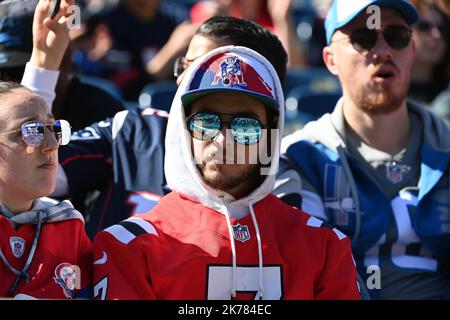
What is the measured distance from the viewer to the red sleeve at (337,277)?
2684 millimetres

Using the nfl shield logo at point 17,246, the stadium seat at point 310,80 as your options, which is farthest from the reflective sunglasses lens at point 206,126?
the stadium seat at point 310,80

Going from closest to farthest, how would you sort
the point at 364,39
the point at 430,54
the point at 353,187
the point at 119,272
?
1. the point at 119,272
2. the point at 353,187
3. the point at 364,39
4. the point at 430,54

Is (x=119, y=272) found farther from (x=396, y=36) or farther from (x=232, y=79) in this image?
(x=396, y=36)

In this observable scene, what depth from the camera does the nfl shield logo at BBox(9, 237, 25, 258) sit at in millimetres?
2576

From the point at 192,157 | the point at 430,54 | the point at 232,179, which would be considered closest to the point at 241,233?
the point at 232,179

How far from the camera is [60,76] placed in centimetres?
364

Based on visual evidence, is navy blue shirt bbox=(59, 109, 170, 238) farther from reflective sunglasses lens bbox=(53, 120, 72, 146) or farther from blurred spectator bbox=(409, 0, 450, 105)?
blurred spectator bbox=(409, 0, 450, 105)

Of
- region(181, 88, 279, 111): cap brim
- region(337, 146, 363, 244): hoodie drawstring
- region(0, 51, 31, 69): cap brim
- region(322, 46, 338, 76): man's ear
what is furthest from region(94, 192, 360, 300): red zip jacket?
region(322, 46, 338, 76): man's ear

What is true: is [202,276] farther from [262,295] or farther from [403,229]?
[403,229]

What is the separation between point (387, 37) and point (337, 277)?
1320 millimetres

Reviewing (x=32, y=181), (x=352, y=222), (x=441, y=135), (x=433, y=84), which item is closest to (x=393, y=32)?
(x=441, y=135)

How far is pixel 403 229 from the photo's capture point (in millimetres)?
3529

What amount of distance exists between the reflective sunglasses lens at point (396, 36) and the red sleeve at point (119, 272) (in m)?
1.58

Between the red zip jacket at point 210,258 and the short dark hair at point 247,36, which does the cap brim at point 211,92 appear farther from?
the short dark hair at point 247,36
